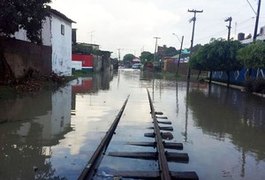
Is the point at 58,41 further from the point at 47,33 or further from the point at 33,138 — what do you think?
the point at 33,138

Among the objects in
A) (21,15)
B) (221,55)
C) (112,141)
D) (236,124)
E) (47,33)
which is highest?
(21,15)

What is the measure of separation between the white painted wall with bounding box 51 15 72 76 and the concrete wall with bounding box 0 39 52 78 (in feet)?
11.6

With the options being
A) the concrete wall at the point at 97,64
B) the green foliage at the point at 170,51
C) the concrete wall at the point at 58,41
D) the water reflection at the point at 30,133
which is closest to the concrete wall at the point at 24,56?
the concrete wall at the point at 58,41

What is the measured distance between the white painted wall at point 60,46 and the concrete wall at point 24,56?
3.54m

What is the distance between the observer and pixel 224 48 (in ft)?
147

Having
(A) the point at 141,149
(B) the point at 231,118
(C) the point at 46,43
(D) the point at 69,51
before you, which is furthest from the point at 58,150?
(D) the point at 69,51

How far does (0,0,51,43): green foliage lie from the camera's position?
19894 mm

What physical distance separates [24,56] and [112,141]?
17542mm

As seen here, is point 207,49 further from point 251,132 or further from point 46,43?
point 251,132

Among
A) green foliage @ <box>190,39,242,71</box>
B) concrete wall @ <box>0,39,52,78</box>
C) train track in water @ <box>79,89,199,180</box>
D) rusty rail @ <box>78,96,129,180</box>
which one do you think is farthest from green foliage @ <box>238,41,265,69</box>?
rusty rail @ <box>78,96,129,180</box>

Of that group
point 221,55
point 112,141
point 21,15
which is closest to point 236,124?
point 112,141

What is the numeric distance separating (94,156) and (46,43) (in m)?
27.3

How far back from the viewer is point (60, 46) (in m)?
40.2

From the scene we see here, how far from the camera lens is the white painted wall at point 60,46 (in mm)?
37519
